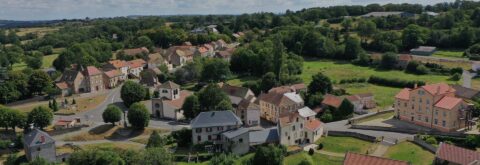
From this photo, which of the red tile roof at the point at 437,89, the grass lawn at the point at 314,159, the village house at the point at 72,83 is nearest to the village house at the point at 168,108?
the village house at the point at 72,83

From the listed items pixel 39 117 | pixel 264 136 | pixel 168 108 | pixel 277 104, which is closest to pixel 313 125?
pixel 264 136

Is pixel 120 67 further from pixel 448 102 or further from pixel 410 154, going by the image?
pixel 410 154

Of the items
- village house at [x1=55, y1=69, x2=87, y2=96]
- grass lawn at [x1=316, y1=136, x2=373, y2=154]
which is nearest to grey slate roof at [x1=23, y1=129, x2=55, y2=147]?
grass lawn at [x1=316, y1=136, x2=373, y2=154]

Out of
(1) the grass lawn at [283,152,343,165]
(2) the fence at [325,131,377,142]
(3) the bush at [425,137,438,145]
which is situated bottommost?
(1) the grass lawn at [283,152,343,165]

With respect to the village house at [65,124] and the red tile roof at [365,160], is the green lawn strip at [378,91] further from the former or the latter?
the village house at [65,124]

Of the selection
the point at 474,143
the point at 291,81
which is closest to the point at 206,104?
the point at 291,81

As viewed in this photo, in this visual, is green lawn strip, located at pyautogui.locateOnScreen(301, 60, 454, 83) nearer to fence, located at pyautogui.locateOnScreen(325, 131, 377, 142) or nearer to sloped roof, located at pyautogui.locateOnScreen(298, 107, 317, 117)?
sloped roof, located at pyautogui.locateOnScreen(298, 107, 317, 117)
